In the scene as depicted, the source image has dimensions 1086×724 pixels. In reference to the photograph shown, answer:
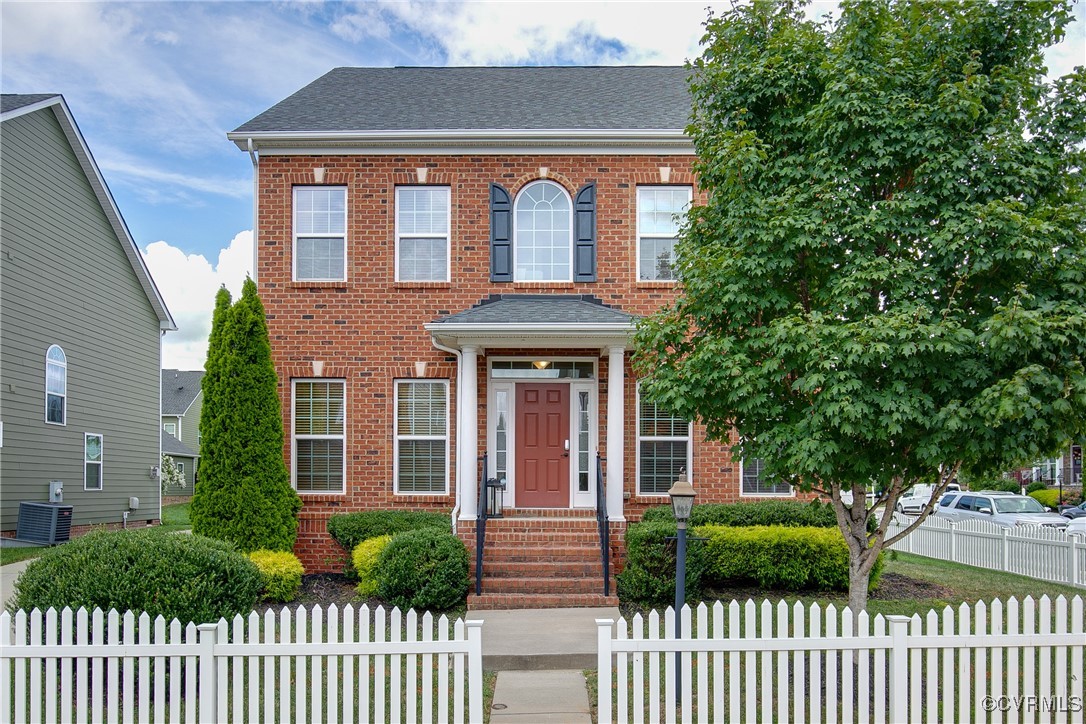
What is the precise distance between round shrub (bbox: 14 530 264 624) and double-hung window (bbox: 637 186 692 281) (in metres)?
7.94

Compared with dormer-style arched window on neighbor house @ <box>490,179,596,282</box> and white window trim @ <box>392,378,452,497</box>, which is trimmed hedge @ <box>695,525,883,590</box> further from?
dormer-style arched window on neighbor house @ <box>490,179,596,282</box>

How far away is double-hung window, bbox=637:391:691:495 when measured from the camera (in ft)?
44.1

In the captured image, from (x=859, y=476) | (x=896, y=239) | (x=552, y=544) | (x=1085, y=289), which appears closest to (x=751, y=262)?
(x=896, y=239)

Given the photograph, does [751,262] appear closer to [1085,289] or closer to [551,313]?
[1085,289]

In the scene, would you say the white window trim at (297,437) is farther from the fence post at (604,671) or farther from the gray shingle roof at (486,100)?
the fence post at (604,671)

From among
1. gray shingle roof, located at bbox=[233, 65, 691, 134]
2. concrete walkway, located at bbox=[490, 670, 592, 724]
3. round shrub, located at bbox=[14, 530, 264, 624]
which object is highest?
gray shingle roof, located at bbox=[233, 65, 691, 134]

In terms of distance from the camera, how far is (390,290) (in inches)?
531

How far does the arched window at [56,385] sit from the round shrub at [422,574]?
37.2ft

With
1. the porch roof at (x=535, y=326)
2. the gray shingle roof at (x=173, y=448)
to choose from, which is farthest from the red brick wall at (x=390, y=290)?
the gray shingle roof at (x=173, y=448)

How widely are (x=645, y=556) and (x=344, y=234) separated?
271 inches

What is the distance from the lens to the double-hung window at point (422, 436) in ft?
44.2

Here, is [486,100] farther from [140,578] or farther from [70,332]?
[70,332]

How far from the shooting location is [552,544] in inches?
463

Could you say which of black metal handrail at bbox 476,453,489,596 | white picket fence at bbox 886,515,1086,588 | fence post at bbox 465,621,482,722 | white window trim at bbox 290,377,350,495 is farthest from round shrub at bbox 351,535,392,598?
white picket fence at bbox 886,515,1086,588
